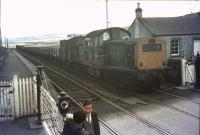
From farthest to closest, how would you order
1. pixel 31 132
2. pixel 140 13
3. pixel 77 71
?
1. pixel 140 13
2. pixel 77 71
3. pixel 31 132

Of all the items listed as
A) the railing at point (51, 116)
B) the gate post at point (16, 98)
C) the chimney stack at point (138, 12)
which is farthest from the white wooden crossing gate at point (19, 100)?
the chimney stack at point (138, 12)

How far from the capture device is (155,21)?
36.9 metres

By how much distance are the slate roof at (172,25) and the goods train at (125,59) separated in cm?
1153

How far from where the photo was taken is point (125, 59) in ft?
61.3

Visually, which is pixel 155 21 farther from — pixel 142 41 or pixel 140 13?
pixel 142 41

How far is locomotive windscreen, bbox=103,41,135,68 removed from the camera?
708 inches

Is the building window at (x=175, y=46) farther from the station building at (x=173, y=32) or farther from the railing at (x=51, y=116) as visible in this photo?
the railing at (x=51, y=116)

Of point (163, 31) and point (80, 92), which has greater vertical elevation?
point (163, 31)

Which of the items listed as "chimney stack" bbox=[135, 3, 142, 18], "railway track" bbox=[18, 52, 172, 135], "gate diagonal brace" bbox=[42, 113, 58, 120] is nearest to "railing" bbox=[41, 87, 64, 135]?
"gate diagonal brace" bbox=[42, 113, 58, 120]

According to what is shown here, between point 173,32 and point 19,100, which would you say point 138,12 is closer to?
point 173,32

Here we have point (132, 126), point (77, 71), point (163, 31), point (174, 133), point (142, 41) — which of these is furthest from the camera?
point (163, 31)

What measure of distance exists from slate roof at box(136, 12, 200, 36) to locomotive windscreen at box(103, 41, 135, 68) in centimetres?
1392

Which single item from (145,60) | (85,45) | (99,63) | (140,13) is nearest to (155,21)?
(140,13)

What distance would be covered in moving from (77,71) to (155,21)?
11.5 metres
